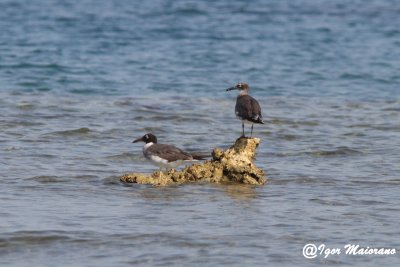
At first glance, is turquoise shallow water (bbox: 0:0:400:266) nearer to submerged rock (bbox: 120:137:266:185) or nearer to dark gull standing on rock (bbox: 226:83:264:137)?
submerged rock (bbox: 120:137:266:185)

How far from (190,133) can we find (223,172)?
4.44 m

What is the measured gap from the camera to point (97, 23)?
36656mm

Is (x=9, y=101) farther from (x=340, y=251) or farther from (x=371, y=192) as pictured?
(x=340, y=251)

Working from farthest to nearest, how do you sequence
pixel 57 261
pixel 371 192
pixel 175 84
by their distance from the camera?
1. pixel 175 84
2. pixel 371 192
3. pixel 57 261

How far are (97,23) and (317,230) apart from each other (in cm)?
2672

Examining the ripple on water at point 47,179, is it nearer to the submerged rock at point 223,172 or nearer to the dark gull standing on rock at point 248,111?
the submerged rock at point 223,172

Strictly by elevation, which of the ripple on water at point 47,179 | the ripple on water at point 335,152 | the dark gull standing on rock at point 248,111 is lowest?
the ripple on water at point 47,179

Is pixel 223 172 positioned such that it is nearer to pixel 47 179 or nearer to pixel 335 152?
pixel 47 179

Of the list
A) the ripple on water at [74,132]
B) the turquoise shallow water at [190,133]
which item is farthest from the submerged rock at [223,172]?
the ripple on water at [74,132]

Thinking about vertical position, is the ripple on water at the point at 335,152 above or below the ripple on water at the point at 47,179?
above

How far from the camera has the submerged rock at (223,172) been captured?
1327cm

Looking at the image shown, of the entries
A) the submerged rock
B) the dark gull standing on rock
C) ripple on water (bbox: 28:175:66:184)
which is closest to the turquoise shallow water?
ripple on water (bbox: 28:175:66:184)

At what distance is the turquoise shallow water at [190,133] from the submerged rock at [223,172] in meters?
0.20

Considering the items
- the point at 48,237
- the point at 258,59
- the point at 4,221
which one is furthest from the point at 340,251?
the point at 258,59
